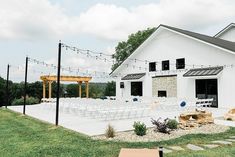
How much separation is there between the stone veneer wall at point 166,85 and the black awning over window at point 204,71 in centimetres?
197

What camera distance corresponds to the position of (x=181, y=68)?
22.1m

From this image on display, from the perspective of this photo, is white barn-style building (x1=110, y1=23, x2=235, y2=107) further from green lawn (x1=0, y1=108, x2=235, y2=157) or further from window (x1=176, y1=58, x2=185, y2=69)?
green lawn (x1=0, y1=108, x2=235, y2=157)

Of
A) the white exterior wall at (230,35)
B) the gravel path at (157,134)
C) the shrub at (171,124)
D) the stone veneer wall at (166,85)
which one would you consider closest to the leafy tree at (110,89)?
the stone veneer wall at (166,85)

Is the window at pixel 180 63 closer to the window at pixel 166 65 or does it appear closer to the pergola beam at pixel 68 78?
the window at pixel 166 65

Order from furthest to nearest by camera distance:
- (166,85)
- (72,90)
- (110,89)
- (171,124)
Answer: (110,89)
(72,90)
(166,85)
(171,124)

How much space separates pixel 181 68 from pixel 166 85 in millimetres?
1970

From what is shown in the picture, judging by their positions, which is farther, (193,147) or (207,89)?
(207,89)

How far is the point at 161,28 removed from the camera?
2386cm

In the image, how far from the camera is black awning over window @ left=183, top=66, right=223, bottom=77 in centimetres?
1883

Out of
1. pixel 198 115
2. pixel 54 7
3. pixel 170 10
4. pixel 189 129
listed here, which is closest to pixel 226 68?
pixel 170 10

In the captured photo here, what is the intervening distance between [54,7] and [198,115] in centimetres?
970

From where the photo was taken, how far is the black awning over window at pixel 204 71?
18.8 metres

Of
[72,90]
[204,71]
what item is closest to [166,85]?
[204,71]

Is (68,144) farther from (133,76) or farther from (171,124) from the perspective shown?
(133,76)
